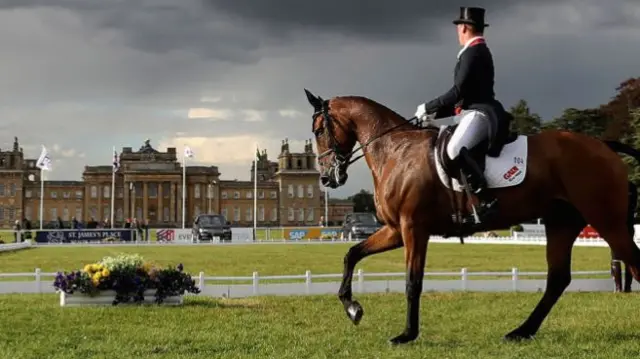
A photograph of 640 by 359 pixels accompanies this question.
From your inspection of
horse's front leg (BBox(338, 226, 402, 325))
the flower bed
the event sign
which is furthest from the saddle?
the event sign

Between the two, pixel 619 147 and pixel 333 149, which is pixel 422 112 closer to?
pixel 333 149

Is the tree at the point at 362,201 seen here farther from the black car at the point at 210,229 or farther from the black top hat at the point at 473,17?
the black top hat at the point at 473,17

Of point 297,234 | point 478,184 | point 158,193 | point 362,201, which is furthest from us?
point 362,201

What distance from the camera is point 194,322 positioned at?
1074cm

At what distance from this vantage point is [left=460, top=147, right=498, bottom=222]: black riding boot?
8406 millimetres

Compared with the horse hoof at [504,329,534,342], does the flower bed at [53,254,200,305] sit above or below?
above

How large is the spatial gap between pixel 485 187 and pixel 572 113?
248ft

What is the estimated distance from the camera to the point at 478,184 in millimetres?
8484

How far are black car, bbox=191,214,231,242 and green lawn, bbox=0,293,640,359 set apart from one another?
1828 inches

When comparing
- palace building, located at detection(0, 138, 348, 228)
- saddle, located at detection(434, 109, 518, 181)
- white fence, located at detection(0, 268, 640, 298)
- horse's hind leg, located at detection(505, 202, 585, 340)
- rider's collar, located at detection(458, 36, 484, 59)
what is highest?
palace building, located at detection(0, 138, 348, 228)

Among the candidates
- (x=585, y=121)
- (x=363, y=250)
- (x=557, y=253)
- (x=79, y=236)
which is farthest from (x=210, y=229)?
(x=557, y=253)

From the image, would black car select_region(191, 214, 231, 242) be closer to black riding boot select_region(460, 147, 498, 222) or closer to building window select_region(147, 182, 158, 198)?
black riding boot select_region(460, 147, 498, 222)

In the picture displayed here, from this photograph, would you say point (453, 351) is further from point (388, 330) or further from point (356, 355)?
point (388, 330)

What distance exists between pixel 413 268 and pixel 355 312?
3.06 ft
